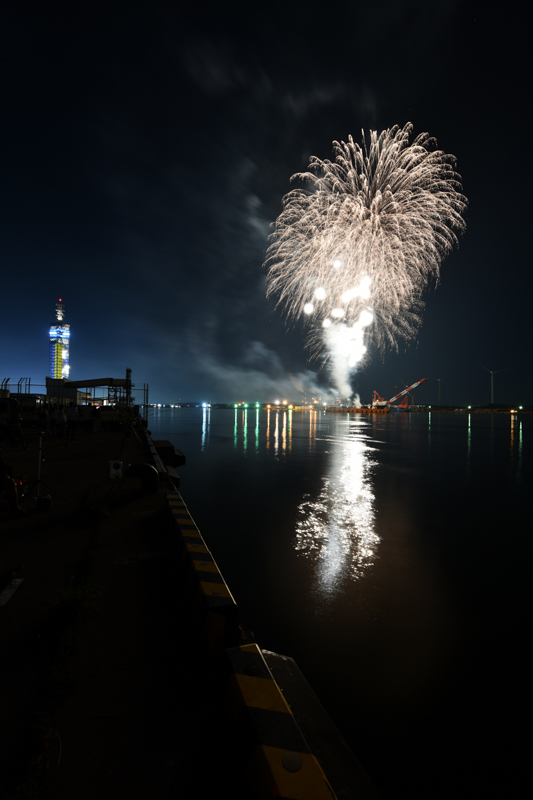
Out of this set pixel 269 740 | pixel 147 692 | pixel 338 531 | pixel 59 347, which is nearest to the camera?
pixel 269 740

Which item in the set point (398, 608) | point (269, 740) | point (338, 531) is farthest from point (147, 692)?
point (338, 531)

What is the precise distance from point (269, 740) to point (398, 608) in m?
4.12

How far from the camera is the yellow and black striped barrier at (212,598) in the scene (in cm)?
296

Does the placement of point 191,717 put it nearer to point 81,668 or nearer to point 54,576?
point 81,668

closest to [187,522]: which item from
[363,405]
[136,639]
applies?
[136,639]

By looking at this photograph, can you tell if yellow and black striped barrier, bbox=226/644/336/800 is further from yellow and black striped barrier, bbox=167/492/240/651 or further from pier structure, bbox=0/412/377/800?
yellow and black striped barrier, bbox=167/492/240/651

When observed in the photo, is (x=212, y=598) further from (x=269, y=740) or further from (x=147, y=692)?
(x=269, y=740)

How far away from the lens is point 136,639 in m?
3.06

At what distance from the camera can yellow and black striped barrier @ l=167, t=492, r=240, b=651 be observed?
2.96 metres

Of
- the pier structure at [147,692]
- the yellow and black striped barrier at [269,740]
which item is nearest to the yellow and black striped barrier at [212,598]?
the pier structure at [147,692]

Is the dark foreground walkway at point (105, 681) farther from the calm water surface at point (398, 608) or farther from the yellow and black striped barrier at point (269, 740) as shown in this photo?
the calm water surface at point (398, 608)

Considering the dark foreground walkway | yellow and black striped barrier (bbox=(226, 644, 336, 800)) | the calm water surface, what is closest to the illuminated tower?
the calm water surface

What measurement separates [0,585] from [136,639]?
80.0 inches

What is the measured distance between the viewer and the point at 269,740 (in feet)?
6.34
